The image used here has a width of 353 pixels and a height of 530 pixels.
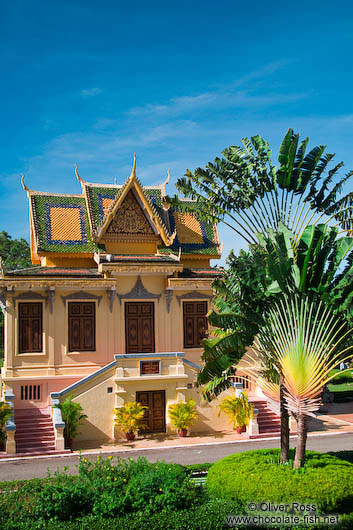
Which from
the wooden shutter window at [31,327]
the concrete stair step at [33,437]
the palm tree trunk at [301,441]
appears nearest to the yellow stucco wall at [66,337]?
the wooden shutter window at [31,327]

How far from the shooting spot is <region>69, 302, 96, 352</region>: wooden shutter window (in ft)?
76.9

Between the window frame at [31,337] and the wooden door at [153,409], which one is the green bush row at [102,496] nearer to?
the wooden door at [153,409]

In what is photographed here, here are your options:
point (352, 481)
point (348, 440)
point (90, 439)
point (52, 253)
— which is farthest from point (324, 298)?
point (52, 253)

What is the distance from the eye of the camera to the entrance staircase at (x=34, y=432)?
62.4 ft

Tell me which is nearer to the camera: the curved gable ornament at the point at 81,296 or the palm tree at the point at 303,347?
the palm tree at the point at 303,347

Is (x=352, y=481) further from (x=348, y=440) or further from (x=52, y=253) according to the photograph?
(x=52, y=253)

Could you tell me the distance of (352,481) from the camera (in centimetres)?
1100

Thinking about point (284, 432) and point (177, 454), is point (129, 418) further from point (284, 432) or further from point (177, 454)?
point (284, 432)

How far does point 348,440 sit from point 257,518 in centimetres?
1142

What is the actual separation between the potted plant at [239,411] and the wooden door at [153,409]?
7.93ft

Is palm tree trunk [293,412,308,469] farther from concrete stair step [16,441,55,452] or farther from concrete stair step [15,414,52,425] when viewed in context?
concrete stair step [15,414,52,425]

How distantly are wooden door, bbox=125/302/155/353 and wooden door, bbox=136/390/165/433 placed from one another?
115 inches

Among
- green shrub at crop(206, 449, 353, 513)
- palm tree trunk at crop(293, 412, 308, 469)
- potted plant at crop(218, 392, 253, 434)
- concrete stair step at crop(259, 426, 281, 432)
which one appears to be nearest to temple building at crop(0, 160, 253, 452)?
potted plant at crop(218, 392, 253, 434)

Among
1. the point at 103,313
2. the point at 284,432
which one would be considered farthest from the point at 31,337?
the point at 284,432
